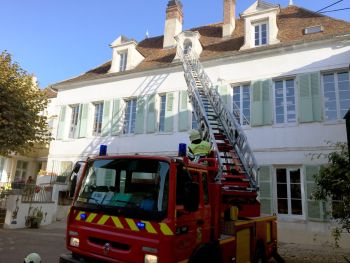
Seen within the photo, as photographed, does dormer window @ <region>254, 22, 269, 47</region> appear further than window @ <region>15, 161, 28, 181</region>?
No

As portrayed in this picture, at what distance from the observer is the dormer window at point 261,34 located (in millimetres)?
14870

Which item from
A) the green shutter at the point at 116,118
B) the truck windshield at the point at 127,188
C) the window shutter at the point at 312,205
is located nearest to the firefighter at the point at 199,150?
the truck windshield at the point at 127,188

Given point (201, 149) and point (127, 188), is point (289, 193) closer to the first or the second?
point (201, 149)

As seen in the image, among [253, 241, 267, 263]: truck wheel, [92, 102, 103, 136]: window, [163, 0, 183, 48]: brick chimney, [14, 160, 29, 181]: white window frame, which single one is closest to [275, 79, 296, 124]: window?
[163, 0, 183, 48]: brick chimney

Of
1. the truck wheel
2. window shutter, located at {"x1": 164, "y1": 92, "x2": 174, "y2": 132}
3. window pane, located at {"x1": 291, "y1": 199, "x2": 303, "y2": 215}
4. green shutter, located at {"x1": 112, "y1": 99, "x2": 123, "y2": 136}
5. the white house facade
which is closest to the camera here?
the truck wheel

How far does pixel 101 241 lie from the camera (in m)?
4.21

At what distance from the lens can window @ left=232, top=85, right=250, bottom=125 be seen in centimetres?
1398

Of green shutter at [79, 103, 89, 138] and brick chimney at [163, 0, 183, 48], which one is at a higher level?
brick chimney at [163, 0, 183, 48]

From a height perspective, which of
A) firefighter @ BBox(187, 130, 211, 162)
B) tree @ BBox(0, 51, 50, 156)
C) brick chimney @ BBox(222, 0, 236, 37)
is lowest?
firefighter @ BBox(187, 130, 211, 162)

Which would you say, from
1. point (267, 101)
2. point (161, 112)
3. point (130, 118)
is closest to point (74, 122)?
point (130, 118)

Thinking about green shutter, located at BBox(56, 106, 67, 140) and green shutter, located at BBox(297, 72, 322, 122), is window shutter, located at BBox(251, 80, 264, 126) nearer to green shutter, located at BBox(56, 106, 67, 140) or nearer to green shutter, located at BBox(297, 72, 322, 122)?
green shutter, located at BBox(297, 72, 322, 122)

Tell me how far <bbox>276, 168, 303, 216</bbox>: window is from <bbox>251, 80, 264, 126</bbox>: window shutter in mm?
2174

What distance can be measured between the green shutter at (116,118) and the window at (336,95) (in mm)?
9664

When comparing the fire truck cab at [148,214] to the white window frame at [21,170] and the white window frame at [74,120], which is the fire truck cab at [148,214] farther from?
the white window frame at [21,170]
